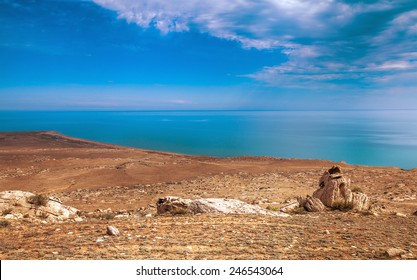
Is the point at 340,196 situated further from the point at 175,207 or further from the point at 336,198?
the point at 175,207

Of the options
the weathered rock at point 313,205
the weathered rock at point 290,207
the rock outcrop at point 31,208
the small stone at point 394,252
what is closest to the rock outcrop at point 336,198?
the weathered rock at point 313,205

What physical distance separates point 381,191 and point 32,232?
70.4 feet

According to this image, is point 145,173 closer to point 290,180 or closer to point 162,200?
point 290,180

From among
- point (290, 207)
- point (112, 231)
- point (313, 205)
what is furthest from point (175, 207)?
point (313, 205)

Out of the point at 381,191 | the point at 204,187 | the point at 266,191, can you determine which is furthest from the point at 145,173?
the point at 381,191

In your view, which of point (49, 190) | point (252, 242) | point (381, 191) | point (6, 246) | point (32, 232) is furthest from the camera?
point (49, 190)

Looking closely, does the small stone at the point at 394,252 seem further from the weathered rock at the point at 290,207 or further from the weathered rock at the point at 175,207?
the weathered rock at the point at 175,207

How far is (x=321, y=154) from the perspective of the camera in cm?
5769

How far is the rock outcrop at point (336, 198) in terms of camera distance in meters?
12.3

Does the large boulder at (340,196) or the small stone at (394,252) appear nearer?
the small stone at (394,252)

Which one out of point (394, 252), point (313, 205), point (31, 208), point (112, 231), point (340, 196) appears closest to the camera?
point (394, 252)

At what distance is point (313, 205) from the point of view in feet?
40.1

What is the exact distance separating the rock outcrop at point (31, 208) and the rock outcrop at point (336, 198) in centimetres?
975

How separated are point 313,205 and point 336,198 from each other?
62.0 inches
